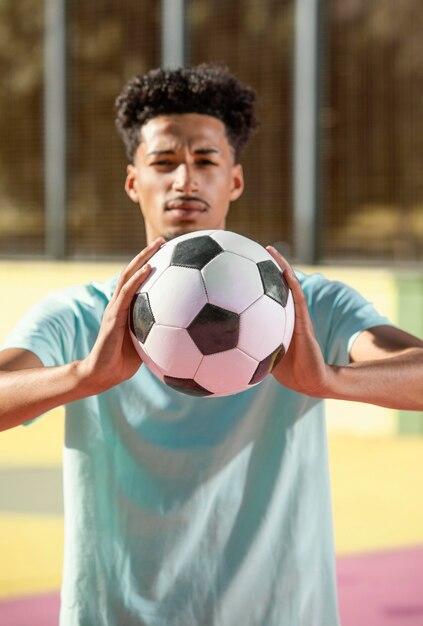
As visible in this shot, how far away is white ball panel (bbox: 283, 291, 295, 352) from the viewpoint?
1.89 metres

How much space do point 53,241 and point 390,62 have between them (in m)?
3.48

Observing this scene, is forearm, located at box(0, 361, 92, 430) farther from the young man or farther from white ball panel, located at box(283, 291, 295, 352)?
white ball panel, located at box(283, 291, 295, 352)

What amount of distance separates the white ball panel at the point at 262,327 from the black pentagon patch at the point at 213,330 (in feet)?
0.05

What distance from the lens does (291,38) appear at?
8719 millimetres

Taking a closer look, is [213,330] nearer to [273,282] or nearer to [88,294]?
[273,282]

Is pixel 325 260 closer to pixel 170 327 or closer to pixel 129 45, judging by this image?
pixel 129 45

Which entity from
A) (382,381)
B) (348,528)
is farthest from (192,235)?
(348,528)

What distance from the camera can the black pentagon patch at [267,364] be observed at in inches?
74.1

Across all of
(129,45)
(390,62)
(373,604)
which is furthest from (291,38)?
(373,604)

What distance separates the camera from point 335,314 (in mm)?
2213

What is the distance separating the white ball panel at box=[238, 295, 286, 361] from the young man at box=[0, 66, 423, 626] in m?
0.19

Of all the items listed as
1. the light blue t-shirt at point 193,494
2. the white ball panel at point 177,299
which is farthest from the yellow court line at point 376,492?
the white ball panel at point 177,299

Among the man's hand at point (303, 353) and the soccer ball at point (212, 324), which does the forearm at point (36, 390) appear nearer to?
the soccer ball at point (212, 324)

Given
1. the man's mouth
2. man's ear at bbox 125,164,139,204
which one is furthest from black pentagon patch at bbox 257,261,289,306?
man's ear at bbox 125,164,139,204
